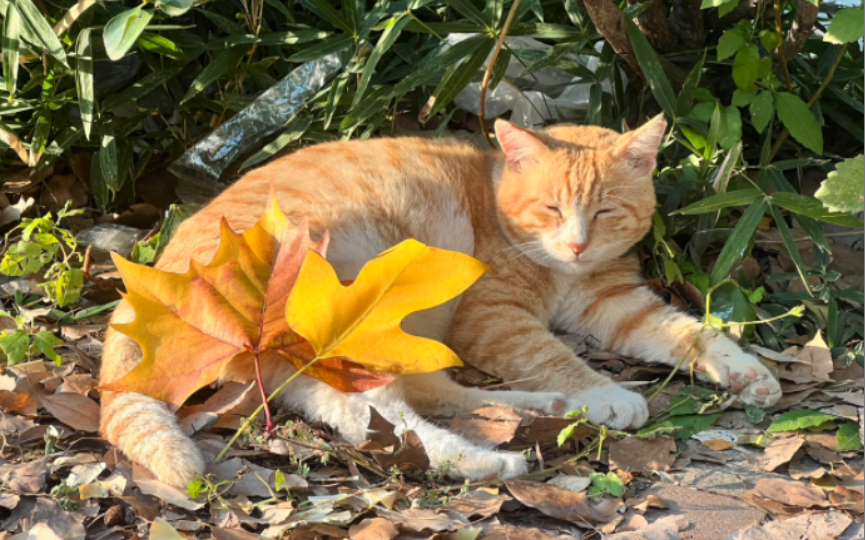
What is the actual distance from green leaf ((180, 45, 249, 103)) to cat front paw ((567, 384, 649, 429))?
174cm

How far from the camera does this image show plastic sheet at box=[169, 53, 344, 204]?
9.87 ft

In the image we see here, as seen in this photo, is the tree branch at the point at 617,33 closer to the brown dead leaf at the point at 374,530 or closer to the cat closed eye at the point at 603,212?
the cat closed eye at the point at 603,212

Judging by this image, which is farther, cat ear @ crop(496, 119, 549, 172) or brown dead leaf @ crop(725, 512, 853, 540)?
cat ear @ crop(496, 119, 549, 172)

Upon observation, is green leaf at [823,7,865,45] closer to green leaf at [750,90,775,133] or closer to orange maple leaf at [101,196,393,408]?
green leaf at [750,90,775,133]

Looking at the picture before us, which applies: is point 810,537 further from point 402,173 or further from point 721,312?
point 402,173

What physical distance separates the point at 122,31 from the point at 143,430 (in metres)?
1.02

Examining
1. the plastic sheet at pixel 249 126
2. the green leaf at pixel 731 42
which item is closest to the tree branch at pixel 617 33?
the green leaf at pixel 731 42

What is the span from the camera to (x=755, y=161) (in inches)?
114

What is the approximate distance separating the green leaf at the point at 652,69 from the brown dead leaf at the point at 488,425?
3.89 ft

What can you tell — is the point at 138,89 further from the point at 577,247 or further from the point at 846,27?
the point at 846,27

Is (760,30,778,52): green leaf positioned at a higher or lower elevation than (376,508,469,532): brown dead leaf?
higher

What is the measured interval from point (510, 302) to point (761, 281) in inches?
33.0

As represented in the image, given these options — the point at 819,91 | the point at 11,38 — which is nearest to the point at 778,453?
the point at 819,91

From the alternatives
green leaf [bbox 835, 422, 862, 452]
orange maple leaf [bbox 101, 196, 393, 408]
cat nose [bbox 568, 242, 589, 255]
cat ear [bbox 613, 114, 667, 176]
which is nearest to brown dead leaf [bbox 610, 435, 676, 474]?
green leaf [bbox 835, 422, 862, 452]
